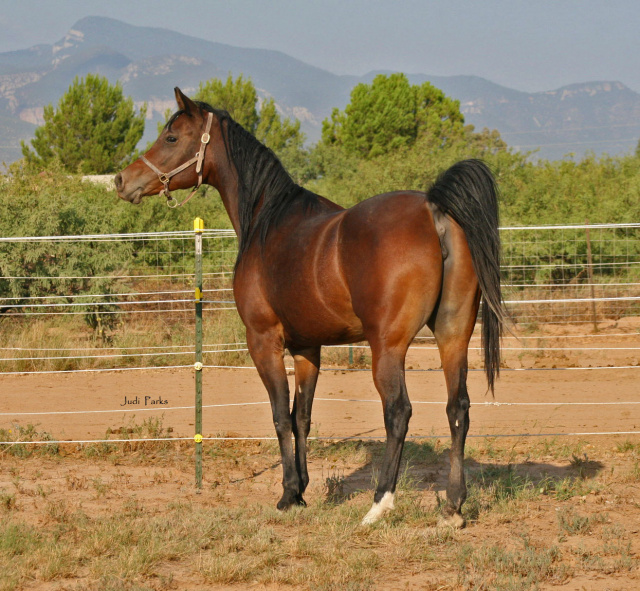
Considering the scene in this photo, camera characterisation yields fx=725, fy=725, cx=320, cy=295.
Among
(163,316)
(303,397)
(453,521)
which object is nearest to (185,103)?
(303,397)

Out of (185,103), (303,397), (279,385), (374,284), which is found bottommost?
(303,397)

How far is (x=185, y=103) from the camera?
189 inches

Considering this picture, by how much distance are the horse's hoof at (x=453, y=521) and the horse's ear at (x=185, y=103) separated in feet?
10.0

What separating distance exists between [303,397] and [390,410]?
Result: 0.97 metres

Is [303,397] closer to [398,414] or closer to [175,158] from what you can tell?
[398,414]

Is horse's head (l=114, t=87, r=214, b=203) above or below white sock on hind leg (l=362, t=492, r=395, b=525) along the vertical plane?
above

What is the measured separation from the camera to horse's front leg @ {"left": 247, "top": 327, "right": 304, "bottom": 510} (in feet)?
15.0

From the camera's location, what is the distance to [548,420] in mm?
7129

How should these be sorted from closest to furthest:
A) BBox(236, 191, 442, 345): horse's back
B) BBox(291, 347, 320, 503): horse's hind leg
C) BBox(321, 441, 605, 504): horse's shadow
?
BBox(236, 191, 442, 345): horse's back, BBox(291, 347, 320, 503): horse's hind leg, BBox(321, 441, 605, 504): horse's shadow

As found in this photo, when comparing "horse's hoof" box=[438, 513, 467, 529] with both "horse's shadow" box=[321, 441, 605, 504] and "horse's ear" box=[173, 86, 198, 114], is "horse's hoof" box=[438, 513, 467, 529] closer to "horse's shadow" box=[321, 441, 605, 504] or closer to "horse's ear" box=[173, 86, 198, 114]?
"horse's shadow" box=[321, 441, 605, 504]

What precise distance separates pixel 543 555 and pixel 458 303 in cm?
134

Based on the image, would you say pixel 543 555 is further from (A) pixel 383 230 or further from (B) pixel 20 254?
(B) pixel 20 254

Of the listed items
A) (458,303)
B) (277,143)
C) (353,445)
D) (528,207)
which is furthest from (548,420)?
(277,143)

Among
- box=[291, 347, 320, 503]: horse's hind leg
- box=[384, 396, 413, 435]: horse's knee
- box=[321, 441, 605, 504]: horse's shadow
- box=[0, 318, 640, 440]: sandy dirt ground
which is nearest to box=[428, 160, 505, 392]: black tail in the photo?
box=[384, 396, 413, 435]: horse's knee
